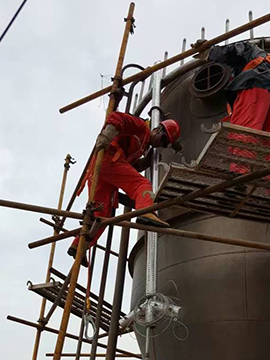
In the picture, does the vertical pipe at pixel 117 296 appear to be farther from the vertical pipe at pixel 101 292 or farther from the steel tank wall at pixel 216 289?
the steel tank wall at pixel 216 289

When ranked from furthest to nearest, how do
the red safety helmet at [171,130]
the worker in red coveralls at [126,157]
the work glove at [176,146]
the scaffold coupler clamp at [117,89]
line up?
the work glove at [176,146]
the red safety helmet at [171,130]
the scaffold coupler clamp at [117,89]
the worker in red coveralls at [126,157]

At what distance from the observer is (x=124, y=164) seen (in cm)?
753

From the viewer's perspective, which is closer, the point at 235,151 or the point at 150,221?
the point at 235,151

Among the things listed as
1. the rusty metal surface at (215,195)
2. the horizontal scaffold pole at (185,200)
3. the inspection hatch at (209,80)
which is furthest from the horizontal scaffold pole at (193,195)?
Answer: the inspection hatch at (209,80)

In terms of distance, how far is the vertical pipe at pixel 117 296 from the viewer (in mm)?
7569

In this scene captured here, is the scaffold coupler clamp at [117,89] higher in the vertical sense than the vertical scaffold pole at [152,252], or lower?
higher

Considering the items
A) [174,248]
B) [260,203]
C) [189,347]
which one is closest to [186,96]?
[174,248]

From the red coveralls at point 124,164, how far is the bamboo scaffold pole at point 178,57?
35.7 inches

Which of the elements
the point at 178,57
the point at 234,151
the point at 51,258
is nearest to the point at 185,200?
the point at 234,151

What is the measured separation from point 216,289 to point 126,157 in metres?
2.46

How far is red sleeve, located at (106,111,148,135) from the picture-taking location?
280 inches

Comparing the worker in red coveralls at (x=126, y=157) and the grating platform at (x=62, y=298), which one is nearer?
the worker in red coveralls at (x=126, y=157)

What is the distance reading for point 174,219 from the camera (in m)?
8.74

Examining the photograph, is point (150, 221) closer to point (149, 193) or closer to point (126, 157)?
point (149, 193)
